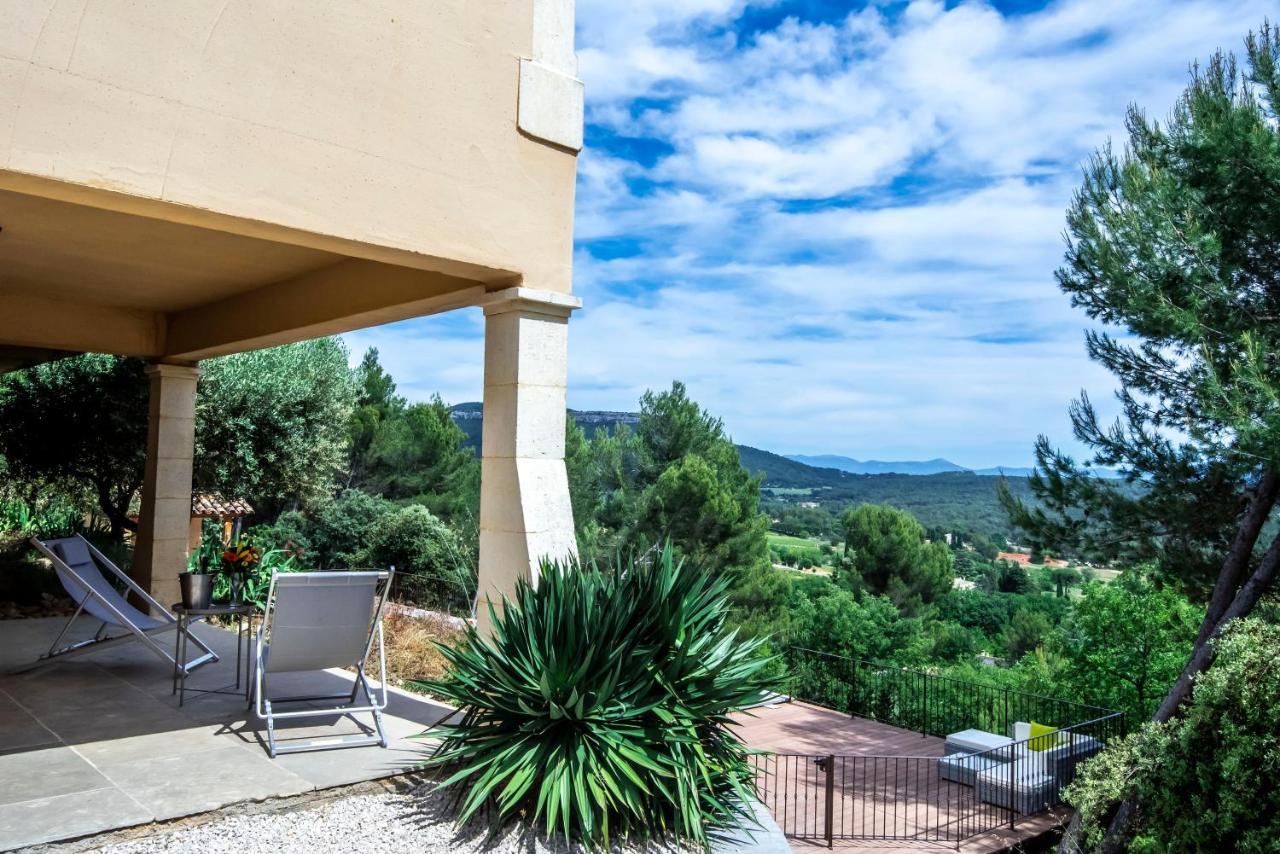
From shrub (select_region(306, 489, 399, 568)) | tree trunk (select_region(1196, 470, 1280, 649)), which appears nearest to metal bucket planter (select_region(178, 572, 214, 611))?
tree trunk (select_region(1196, 470, 1280, 649))

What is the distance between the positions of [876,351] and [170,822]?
271ft

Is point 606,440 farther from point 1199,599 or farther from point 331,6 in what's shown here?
point 331,6

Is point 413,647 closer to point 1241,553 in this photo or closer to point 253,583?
point 253,583

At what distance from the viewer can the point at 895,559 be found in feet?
103

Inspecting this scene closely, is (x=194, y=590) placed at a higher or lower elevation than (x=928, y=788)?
higher

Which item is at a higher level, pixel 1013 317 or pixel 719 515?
pixel 1013 317

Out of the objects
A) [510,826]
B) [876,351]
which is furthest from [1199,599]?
[876,351]

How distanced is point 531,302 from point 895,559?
28416mm

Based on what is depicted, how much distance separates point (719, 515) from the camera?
920 inches

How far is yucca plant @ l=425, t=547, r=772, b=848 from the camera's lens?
397 centimetres

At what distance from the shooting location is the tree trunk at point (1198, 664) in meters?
9.80

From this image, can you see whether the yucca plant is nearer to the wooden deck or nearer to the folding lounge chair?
the folding lounge chair

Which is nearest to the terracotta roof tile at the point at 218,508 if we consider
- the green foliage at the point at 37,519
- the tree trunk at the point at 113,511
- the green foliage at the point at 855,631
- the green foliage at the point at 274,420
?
the green foliage at the point at 37,519

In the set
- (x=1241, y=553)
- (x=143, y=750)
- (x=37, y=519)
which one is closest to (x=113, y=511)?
(x=37, y=519)
